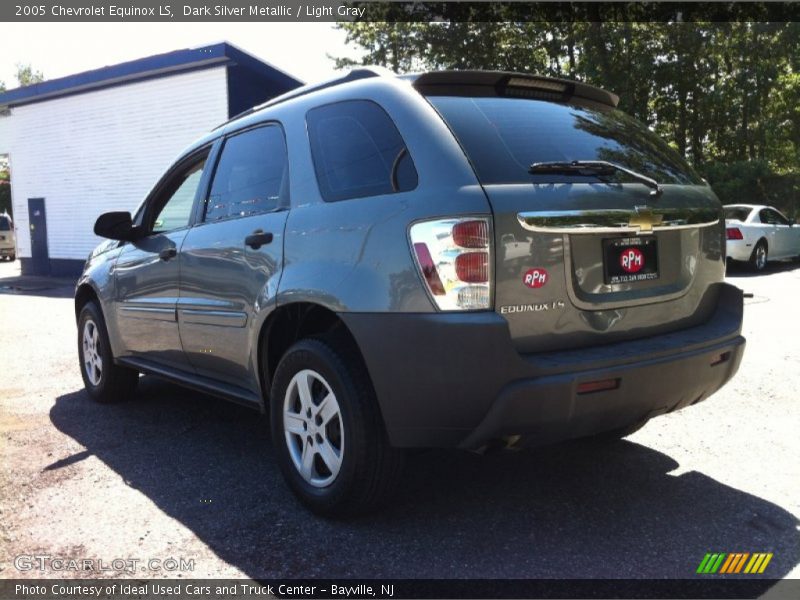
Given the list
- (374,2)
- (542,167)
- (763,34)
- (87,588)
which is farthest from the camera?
(374,2)

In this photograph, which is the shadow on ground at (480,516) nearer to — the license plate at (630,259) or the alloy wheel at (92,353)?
the license plate at (630,259)

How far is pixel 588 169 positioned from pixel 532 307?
0.68m

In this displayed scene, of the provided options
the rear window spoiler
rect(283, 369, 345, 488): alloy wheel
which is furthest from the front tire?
the rear window spoiler

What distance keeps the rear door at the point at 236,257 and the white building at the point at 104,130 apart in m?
11.2

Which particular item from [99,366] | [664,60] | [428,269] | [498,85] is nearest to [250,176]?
[498,85]

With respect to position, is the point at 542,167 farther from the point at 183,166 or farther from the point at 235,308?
the point at 183,166

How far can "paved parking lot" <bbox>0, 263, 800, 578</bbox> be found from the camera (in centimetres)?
274

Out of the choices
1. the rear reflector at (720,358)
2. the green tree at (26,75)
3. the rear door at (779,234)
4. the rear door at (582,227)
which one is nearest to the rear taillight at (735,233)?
the rear door at (779,234)

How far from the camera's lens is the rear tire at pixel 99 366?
5.20m

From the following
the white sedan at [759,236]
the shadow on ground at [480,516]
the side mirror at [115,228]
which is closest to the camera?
the shadow on ground at [480,516]

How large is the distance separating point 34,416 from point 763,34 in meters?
28.3

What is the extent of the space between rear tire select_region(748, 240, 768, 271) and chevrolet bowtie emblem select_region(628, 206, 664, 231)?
1334 cm

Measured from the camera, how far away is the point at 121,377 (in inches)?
206

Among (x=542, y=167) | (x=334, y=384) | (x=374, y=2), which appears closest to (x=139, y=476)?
(x=334, y=384)
